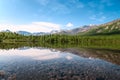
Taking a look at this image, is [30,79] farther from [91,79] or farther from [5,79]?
[91,79]

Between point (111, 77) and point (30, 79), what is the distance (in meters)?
15.8

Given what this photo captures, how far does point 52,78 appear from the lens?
98.4ft

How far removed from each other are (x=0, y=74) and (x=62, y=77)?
39.1 ft

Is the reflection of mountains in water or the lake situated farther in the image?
the reflection of mountains in water

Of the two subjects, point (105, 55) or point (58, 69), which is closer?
point (58, 69)

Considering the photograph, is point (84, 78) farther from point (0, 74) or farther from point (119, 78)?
point (0, 74)

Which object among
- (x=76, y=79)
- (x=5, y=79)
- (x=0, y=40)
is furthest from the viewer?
(x=0, y=40)

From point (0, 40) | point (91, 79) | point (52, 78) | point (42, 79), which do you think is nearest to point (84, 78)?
point (91, 79)

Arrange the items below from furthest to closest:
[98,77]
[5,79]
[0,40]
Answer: [0,40] → [98,77] → [5,79]

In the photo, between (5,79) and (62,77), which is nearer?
(5,79)

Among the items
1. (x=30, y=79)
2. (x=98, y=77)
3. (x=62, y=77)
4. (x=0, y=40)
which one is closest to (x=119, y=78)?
(x=98, y=77)

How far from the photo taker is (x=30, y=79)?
28500 mm

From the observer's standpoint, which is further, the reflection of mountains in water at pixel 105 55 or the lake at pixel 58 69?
the reflection of mountains in water at pixel 105 55

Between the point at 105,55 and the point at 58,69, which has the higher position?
the point at 58,69
